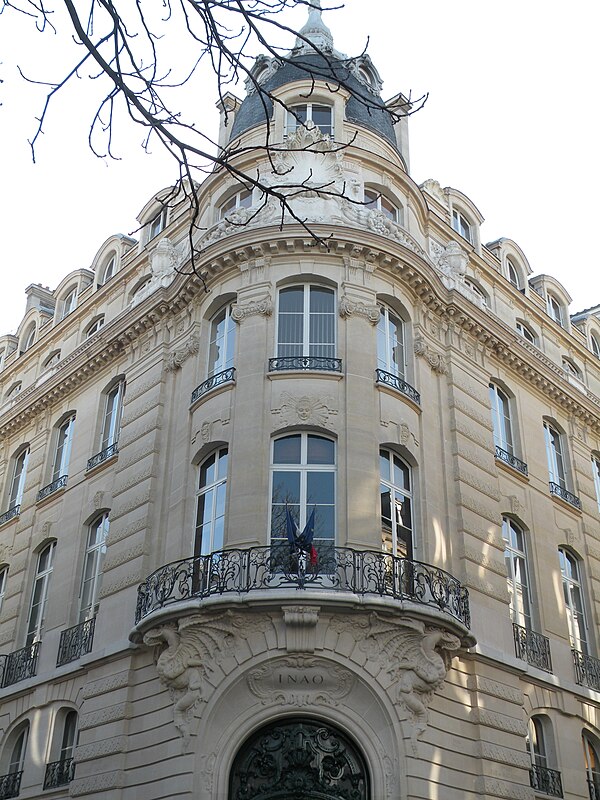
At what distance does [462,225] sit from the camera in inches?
965

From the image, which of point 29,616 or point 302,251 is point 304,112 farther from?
point 29,616

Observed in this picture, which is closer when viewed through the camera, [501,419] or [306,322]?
[306,322]

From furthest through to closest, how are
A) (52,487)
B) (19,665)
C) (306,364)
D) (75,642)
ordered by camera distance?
(52,487), (19,665), (75,642), (306,364)

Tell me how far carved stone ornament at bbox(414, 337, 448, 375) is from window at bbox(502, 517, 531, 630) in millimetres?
3416

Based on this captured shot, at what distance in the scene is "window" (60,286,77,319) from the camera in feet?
89.2

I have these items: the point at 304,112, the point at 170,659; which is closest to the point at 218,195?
the point at 304,112

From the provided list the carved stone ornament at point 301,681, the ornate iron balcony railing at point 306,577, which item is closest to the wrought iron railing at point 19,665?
the ornate iron balcony railing at point 306,577

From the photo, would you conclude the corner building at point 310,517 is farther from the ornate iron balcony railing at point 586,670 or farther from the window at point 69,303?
the window at point 69,303

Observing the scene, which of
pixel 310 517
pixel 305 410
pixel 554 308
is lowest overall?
pixel 310 517

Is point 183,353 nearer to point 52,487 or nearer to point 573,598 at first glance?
point 52,487

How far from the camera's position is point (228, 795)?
13625 mm

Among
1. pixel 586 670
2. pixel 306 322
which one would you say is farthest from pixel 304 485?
pixel 586 670

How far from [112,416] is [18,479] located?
5.09 metres

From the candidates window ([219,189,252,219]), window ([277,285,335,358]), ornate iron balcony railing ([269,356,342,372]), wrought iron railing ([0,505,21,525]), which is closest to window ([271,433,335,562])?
ornate iron balcony railing ([269,356,342,372])
